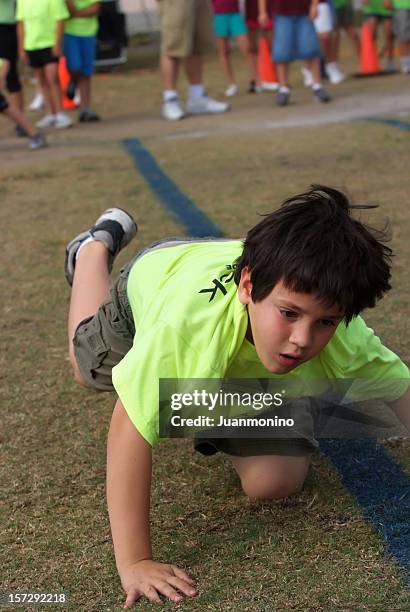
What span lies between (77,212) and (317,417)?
3.10 meters

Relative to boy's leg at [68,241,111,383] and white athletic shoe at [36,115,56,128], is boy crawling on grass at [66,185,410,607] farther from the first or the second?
white athletic shoe at [36,115,56,128]

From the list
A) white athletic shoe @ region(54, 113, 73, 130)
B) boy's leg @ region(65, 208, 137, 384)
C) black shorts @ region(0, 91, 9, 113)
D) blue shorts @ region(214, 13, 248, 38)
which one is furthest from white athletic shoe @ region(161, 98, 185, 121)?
boy's leg @ region(65, 208, 137, 384)

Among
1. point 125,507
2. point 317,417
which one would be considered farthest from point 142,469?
point 317,417

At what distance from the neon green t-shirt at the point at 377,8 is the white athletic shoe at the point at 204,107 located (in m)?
3.07

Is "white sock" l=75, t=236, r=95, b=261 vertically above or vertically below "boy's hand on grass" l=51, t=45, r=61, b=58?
above

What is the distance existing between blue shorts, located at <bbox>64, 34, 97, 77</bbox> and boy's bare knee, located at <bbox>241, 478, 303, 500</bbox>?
690cm

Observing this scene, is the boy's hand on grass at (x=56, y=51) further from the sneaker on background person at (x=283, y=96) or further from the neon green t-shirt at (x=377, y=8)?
the neon green t-shirt at (x=377, y=8)

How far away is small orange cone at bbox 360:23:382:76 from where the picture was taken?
1093 centimetres

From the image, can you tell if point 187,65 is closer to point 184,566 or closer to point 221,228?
point 221,228

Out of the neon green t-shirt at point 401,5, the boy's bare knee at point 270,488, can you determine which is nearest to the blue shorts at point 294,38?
the neon green t-shirt at point 401,5

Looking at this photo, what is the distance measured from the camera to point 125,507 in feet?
6.67

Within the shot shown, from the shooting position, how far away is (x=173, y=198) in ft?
18.1

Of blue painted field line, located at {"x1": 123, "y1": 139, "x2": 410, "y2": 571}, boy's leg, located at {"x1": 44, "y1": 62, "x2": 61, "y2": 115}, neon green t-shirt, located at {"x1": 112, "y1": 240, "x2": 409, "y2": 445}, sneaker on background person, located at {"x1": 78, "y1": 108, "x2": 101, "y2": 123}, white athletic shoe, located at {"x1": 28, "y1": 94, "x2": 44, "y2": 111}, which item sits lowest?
white athletic shoe, located at {"x1": 28, "y1": 94, "x2": 44, "y2": 111}

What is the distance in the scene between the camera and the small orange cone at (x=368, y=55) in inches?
430
